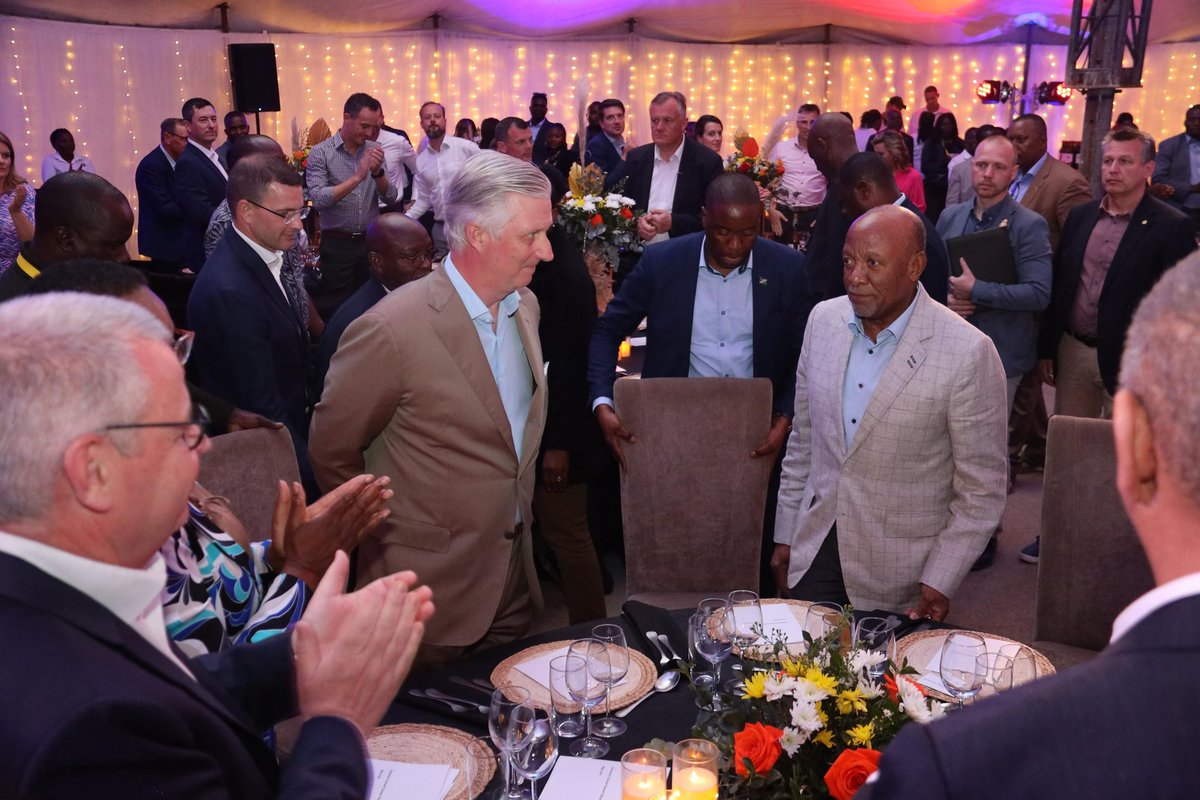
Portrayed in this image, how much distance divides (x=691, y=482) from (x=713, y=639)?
1.27 m

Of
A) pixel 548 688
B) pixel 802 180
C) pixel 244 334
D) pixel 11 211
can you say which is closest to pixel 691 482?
pixel 548 688

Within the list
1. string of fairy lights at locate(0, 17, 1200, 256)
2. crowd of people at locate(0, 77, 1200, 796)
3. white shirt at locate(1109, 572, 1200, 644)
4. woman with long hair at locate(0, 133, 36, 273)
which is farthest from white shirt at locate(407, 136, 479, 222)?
white shirt at locate(1109, 572, 1200, 644)

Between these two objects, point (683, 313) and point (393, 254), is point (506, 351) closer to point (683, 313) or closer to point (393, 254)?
point (683, 313)

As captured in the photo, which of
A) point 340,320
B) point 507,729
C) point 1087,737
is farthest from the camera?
point 340,320

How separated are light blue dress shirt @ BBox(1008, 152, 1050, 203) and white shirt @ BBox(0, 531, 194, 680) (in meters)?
5.67

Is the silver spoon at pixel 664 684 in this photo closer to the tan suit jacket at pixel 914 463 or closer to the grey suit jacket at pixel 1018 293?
the tan suit jacket at pixel 914 463

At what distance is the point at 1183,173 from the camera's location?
31.3 feet

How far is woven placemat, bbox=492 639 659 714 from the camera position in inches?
79.7

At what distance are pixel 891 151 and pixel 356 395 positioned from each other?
5915 millimetres

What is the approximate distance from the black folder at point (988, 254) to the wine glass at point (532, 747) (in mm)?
3787

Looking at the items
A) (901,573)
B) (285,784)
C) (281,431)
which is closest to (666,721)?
(285,784)

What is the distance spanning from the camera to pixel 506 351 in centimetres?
285

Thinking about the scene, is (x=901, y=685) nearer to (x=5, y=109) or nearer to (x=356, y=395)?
(x=356, y=395)

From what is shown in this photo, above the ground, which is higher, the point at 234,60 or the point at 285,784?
the point at 234,60
